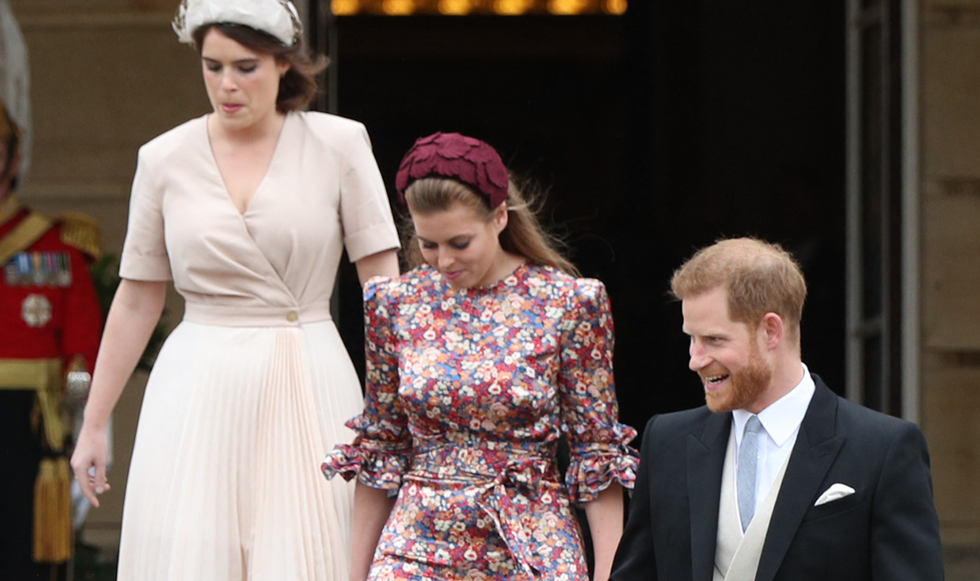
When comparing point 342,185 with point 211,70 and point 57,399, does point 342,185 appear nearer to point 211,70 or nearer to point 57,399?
point 211,70

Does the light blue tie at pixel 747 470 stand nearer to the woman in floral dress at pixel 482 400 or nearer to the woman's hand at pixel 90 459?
the woman in floral dress at pixel 482 400

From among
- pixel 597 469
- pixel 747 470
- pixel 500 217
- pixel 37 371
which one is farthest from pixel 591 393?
pixel 37 371

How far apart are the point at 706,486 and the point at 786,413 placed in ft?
0.66

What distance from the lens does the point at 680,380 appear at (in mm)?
7184

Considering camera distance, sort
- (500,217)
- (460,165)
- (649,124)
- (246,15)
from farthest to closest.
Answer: (649,124) < (246,15) < (500,217) < (460,165)

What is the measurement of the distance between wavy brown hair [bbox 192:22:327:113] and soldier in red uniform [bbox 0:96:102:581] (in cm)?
203

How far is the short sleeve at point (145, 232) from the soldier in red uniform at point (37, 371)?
1828 millimetres

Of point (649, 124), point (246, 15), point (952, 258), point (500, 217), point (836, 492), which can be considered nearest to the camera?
point (836, 492)

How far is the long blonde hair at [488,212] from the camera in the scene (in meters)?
3.41

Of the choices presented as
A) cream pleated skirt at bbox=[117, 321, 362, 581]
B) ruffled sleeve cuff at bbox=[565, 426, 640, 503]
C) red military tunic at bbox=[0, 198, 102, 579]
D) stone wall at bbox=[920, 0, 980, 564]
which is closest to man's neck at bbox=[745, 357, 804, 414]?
ruffled sleeve cuff at bbox=[565, 426, 640, 503]

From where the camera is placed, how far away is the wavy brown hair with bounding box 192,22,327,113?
3891 millimetres

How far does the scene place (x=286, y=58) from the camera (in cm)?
401

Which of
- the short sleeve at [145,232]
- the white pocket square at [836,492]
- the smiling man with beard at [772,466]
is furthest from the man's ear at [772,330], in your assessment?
the short sleeve at [145,232]

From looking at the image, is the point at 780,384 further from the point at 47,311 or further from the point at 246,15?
the point at 47,311
